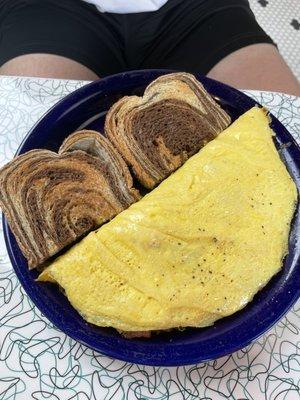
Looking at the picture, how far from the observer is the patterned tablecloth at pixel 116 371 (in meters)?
0.73

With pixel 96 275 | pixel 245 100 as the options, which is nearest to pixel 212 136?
pixel 245 100

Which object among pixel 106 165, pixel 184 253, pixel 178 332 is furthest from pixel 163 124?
pixel 178 332

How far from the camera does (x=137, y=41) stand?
1037mm

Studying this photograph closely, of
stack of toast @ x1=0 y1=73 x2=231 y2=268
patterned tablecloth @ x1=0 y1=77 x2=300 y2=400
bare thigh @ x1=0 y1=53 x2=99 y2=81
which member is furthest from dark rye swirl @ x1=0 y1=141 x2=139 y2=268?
bare thigh @ x1=0 y1=53 x2=99 y2=81

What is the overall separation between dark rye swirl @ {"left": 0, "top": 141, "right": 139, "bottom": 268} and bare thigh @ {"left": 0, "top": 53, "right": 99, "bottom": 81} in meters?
0.26

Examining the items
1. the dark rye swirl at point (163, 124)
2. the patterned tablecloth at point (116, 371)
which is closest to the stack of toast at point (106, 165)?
the dark rye swirl at point (163, 124)

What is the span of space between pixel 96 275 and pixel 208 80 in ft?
1.41

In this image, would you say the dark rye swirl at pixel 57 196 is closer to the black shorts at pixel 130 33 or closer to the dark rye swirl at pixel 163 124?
the dark rye swirl at pixel 163 124

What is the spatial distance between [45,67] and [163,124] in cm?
31

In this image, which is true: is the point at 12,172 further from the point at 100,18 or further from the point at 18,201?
the point at 100,18

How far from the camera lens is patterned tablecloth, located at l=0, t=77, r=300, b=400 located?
0.73m

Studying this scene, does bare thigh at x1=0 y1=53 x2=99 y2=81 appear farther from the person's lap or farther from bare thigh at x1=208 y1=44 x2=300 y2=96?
bare thigh at x1=208 y1=44 x2=300 y2=96

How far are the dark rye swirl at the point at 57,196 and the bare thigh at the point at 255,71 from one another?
34 centimetres

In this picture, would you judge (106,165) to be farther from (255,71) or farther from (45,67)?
(255,71)
